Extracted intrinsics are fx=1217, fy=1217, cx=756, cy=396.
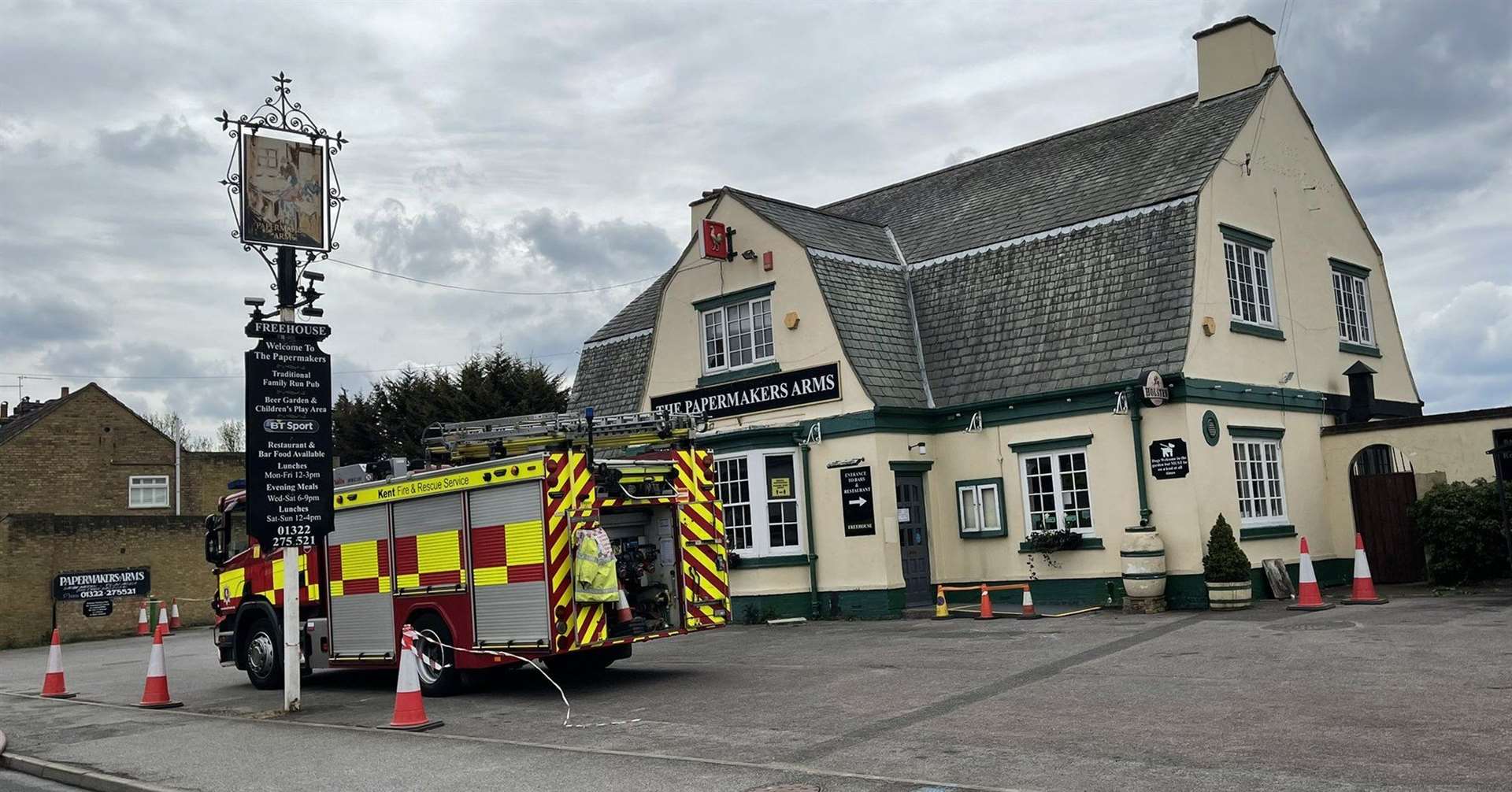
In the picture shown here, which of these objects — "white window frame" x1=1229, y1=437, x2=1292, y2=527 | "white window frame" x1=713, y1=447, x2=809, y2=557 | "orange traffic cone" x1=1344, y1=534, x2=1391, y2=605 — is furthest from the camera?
"white window frame" x1=713, y1=447, x2=809, y2=557

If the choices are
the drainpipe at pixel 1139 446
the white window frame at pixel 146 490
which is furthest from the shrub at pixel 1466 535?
the white window frame at pixel 146 490

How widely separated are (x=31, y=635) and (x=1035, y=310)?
2728cm

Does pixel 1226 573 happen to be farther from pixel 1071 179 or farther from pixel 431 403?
pixel 431 403

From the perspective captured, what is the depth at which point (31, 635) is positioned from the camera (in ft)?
105

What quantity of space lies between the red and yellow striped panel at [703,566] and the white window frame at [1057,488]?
7246 mm

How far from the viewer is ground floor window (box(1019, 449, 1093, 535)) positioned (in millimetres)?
19672

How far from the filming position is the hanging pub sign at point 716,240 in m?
22.4

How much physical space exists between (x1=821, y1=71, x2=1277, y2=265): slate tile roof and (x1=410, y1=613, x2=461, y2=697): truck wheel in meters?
12.7

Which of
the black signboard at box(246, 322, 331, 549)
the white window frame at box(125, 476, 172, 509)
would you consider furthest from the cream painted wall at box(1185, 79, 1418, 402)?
the white window frame at box(125, 476, 172, 509)

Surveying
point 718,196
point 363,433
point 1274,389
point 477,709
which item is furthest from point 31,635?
point 1274,389

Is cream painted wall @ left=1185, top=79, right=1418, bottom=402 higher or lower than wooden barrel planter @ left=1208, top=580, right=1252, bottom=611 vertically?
higher

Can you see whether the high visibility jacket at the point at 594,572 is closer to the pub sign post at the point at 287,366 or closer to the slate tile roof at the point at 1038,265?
the pub sign post at the point at 287,366

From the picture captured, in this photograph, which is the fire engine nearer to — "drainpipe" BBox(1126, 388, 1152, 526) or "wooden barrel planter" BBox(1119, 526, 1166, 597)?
"wooden barrel planter" BBox(1119, 526, 1166, 597)

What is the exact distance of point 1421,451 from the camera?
2020 cm
